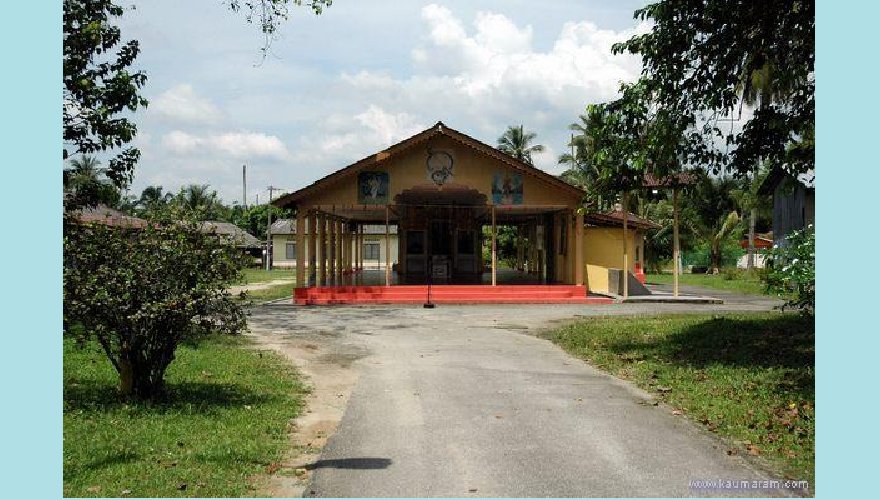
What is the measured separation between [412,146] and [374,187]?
1.86 meters

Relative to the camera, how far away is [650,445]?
22.6 feet

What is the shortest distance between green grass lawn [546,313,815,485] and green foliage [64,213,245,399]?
5368 millimetres

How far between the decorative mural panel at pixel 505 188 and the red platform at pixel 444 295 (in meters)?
2.90

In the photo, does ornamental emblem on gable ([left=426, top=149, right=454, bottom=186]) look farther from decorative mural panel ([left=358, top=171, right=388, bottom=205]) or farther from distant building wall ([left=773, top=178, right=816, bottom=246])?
distant building wall ([left=773, top=178, right=816, bottom=246])

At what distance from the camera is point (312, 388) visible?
990 cm

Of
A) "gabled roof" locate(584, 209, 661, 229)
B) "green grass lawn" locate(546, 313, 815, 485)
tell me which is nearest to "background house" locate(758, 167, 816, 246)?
"gabled roof" locate(584, 209, 661, 229)

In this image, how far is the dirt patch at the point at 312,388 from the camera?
239 inches

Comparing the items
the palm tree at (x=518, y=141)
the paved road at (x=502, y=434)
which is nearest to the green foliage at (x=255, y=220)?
the palm tree at (x=518, y=141)

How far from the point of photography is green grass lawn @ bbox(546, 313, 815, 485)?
7.21 m

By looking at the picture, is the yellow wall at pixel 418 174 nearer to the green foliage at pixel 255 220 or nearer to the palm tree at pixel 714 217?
the palm tree at pixel 714 217

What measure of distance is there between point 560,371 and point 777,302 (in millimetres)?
16349

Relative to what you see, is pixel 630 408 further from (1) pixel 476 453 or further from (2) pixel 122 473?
(2) pixel 122 473

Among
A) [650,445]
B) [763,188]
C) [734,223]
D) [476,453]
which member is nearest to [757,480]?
[650,445]

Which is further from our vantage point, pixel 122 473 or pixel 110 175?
pixel 110 175
